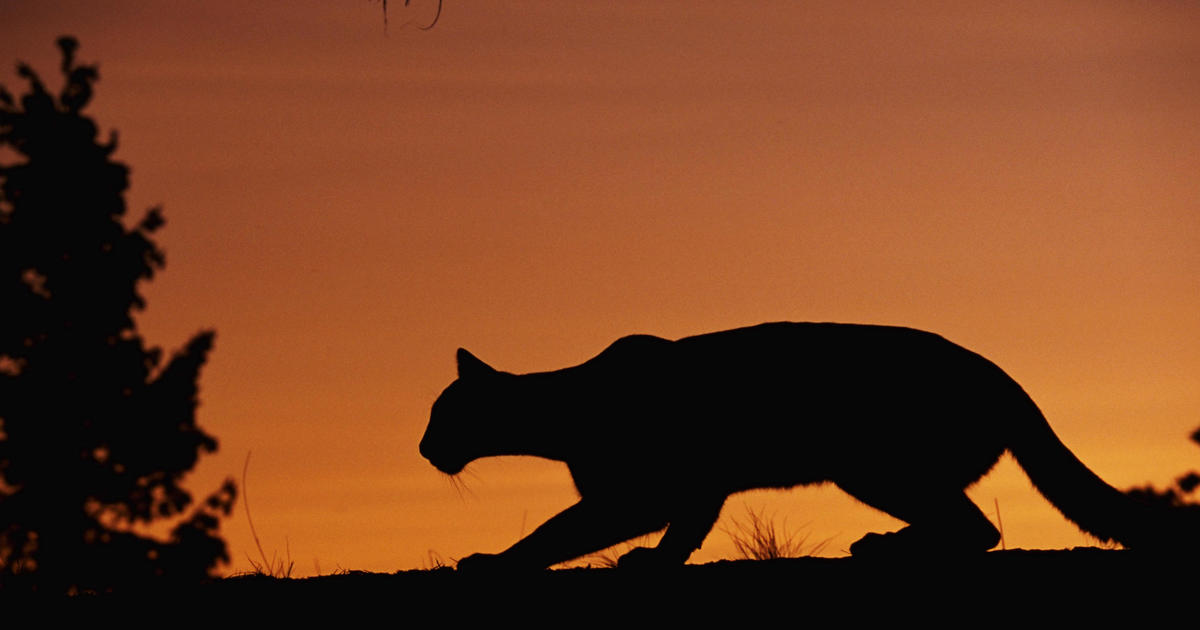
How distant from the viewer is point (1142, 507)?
7.81m

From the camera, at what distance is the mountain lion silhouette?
821 centimetres

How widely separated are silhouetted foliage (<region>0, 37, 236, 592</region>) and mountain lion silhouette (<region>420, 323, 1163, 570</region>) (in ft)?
69.9

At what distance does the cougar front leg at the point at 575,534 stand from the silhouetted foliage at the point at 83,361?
70.8ft

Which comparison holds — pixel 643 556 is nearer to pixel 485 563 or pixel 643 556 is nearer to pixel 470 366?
pixel 485 563

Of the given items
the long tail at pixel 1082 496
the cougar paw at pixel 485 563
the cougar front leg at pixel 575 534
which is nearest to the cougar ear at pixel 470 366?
the cougar front leg at pixel 575 534

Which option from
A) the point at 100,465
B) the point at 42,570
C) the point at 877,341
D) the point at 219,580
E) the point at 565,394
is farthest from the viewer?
the point at 100,465

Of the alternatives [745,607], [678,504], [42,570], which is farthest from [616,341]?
[42,570]

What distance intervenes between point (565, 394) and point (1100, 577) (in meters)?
4.07

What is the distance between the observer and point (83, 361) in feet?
94.0

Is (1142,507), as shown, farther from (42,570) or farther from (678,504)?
(42,570)

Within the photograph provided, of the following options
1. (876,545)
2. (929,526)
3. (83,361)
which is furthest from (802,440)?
(83,361)

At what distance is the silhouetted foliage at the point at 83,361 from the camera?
93.2ft

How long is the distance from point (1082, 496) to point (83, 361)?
80.4 feet

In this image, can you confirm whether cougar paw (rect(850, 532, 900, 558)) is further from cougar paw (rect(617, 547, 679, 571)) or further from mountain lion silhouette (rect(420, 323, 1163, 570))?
cougar paw (rect(617, 547, 679, 571))
